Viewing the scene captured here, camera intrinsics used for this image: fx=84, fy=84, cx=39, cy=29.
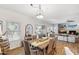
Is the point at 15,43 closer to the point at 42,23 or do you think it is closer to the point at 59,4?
the point at 42,23

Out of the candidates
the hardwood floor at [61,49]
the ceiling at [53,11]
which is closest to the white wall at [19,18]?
the ceiling at [53,11]

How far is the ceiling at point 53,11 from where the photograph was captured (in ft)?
4.14

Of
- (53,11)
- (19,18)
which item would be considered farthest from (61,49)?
(19,18)

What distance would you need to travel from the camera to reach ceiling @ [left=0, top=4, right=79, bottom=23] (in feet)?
4.14

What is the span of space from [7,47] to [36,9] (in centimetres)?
79

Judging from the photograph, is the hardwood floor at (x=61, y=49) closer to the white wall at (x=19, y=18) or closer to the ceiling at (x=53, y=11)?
the white wall at (x=19, y=18)

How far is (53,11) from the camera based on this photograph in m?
1.35

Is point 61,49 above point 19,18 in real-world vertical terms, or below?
below

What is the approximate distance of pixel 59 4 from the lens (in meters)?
1.24

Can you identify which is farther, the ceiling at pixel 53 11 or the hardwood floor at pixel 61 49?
the hardwood floor at pixel 61 49

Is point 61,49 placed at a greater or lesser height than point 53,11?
lesser

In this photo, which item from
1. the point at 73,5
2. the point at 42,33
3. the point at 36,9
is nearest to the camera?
the point at 73,5

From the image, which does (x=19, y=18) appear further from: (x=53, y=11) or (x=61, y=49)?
(x=61, y=49)
